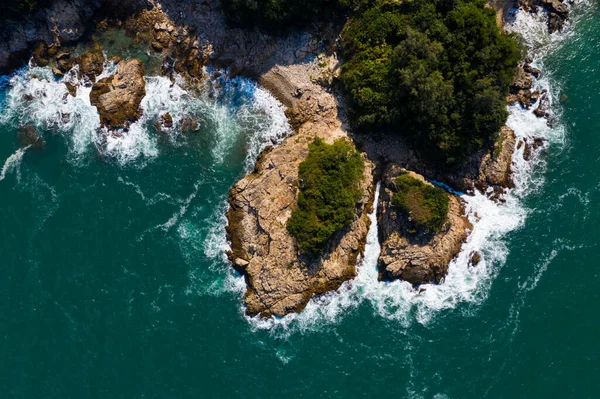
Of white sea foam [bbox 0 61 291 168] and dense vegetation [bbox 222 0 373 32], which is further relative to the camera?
white sea foam [bbox 0 61 291 168]

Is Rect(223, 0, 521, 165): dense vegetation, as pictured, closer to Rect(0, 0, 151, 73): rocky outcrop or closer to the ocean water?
the ocean water

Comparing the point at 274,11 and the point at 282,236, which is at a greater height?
the point at 274,11

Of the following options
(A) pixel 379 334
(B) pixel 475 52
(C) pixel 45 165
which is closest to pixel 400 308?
(A) pixel 379 334

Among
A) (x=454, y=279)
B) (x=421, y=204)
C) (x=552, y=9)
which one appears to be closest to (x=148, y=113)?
(x=421, y=204)

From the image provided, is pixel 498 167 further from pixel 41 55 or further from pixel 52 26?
pixel 41 55

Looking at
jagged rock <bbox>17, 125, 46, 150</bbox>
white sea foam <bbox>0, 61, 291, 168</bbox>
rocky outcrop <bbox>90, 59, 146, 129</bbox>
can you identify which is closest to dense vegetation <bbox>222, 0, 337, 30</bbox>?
white sea foam <bbox>0, 61, 291, 168</bbox>

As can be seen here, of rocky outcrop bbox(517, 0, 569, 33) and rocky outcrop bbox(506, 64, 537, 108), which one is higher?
rocky outcrop bbox(517, 0, 569, 33)

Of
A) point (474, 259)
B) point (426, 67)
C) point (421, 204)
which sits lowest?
point (474, 259)
